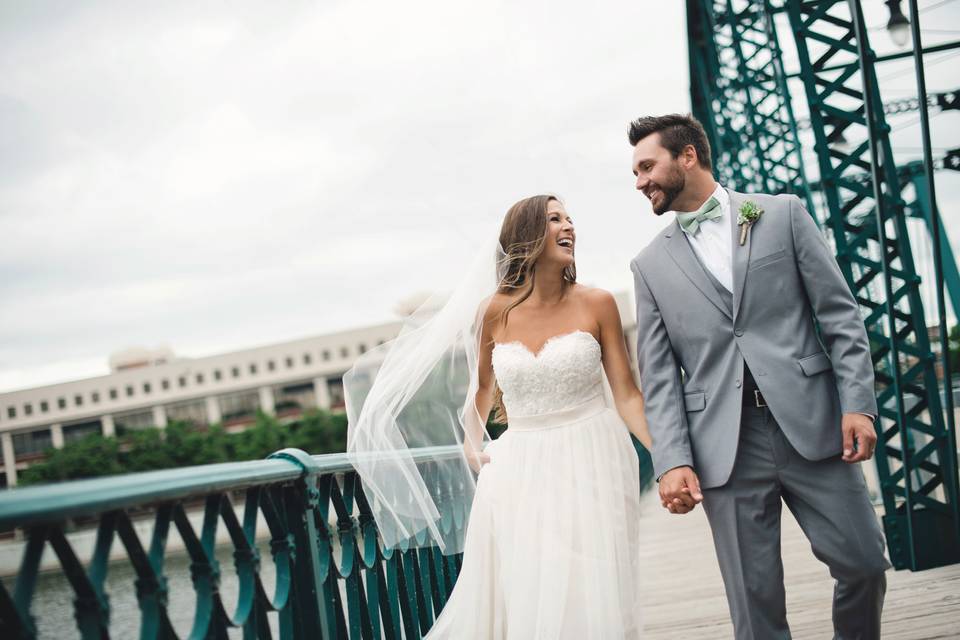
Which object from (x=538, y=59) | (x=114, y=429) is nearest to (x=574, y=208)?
(x=538, y=59)

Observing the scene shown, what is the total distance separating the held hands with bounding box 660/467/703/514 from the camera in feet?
9.20

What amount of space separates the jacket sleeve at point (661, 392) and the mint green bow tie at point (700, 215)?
0.25 metres

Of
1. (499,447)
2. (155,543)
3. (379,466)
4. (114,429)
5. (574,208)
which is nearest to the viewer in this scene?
(155,543)

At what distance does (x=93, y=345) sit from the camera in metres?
118

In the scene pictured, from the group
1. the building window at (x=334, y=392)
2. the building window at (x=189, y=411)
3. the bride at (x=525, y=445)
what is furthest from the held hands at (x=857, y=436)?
the building window at (x=189, y=411)

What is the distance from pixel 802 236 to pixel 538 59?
1.67 m

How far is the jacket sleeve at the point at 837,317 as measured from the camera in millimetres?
2703

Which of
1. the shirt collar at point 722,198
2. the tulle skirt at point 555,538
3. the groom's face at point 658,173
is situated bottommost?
the tulle skirt at point 555,538

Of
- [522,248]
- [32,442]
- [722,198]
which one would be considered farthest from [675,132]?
[32,442]

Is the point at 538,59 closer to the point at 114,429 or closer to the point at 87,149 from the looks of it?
the point at 114,429

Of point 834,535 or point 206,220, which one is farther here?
point 206,220

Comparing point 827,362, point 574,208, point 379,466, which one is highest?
point 574,208

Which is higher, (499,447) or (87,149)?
(87,149)

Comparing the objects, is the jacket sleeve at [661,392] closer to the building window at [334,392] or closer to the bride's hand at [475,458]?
the bride's hand at [475,458]
